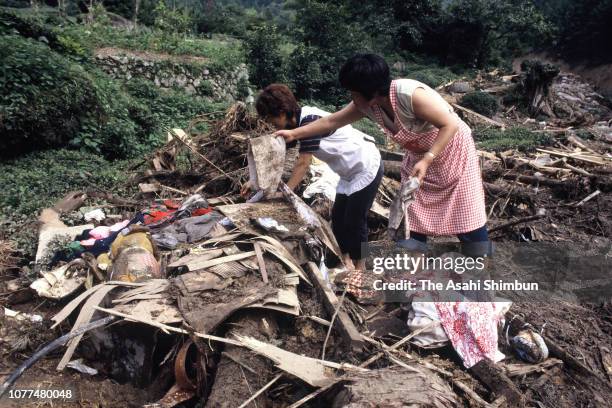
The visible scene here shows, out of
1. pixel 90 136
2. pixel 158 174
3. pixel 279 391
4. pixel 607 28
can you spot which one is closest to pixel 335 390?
pixel 279 391

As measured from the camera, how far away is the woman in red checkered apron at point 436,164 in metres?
2.66

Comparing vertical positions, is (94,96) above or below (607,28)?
below

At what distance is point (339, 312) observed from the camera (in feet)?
9.11

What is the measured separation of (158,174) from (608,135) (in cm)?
1158

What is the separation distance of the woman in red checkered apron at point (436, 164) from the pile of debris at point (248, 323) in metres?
0.18

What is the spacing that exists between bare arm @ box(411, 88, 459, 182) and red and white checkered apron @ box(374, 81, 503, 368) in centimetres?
13

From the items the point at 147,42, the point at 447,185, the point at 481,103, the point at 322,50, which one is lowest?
the point at 147,42

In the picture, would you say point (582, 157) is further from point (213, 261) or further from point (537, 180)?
point (213, 261)

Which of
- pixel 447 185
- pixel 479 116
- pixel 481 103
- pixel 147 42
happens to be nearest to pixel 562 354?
pixel 447 185

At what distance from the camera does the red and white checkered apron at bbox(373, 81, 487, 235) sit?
2881 mm

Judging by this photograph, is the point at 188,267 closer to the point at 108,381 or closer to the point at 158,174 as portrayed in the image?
the point at 108,381

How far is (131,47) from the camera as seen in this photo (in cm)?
1298

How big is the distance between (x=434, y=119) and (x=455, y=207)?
2.17 ft

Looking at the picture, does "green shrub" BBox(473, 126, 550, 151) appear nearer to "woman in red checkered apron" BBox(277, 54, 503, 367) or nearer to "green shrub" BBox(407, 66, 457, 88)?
"green shrub" BBox(407, 66, 457, 88)
